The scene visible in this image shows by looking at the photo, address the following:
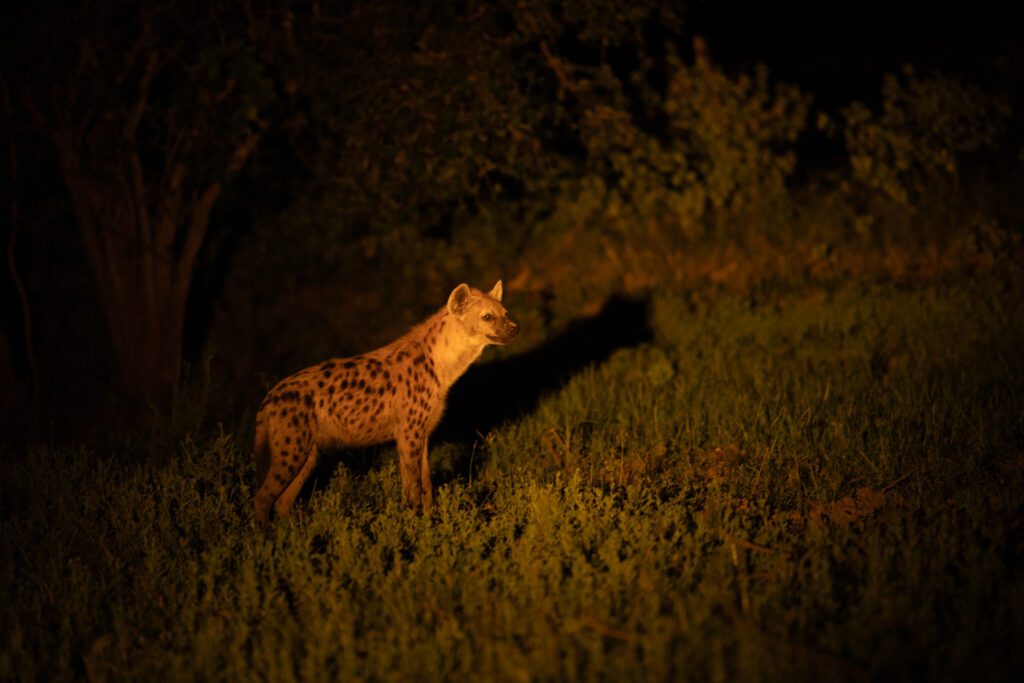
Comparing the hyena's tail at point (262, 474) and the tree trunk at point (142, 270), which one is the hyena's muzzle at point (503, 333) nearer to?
the hyena's tail at point (262, 474)

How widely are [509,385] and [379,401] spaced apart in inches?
113

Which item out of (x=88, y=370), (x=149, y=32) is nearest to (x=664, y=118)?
(x=149, y=32)

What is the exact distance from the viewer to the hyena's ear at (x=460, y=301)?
275 inches

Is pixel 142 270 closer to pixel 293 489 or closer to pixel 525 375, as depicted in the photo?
pixel 525 375

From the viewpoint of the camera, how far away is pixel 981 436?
703cm

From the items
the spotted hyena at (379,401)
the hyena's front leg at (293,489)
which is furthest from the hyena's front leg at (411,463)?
the hyena's front leg at (293,489)

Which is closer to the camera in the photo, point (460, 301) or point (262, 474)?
point (262, 474)

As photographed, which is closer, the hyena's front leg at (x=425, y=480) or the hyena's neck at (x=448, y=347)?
the hyena's front leg at (x=425, y=480)

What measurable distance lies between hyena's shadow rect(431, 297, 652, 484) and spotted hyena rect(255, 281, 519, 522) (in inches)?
25.3

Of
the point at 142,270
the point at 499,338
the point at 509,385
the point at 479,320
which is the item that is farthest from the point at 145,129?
the point at 499,338

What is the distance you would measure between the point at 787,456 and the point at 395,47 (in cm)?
529

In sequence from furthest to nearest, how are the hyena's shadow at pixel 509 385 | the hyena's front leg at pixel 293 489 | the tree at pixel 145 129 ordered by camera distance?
the tree at pixel 145 129
the hyena's shadow at pixel 509 385
the hyena's front leg at pixel 293 489

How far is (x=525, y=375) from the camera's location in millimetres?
9758

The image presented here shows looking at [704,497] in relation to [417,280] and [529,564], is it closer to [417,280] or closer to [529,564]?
[529,564]
